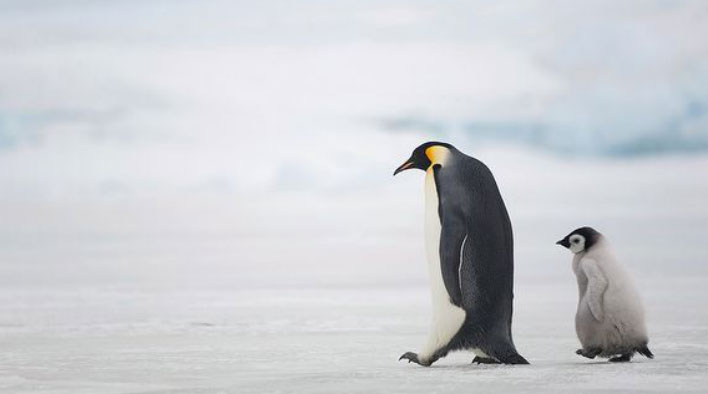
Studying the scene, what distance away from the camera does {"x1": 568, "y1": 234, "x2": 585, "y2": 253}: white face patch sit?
7211mm

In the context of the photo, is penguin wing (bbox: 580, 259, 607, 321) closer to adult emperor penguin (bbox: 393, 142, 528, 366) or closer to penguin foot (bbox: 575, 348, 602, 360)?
penguin foot (bbox: 575, 348, 602, 360)

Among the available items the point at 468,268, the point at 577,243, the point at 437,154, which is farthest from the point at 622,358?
the point at 437,154

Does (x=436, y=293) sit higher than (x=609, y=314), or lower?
higher

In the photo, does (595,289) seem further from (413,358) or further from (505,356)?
(413,358)

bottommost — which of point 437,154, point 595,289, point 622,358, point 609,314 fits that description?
point 622,358

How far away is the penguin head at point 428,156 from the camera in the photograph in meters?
6.89

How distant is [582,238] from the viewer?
284 inches

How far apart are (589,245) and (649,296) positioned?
679cm

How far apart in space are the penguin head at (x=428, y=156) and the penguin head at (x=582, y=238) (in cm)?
102

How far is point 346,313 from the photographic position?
1190 centimetres

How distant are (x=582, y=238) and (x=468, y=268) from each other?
959 mm

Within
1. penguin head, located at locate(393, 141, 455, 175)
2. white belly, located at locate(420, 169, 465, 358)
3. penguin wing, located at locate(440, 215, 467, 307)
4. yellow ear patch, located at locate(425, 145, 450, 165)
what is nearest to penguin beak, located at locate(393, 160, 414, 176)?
penguin head, located at locate(393, 141, 455, 175)

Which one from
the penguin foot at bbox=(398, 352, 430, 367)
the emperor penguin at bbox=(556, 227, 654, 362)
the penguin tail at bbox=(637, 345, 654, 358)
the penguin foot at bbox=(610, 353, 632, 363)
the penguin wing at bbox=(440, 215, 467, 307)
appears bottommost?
the penguin foot at bbox=(610, 353, 632, 363)

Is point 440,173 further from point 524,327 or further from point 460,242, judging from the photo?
point 524,327
